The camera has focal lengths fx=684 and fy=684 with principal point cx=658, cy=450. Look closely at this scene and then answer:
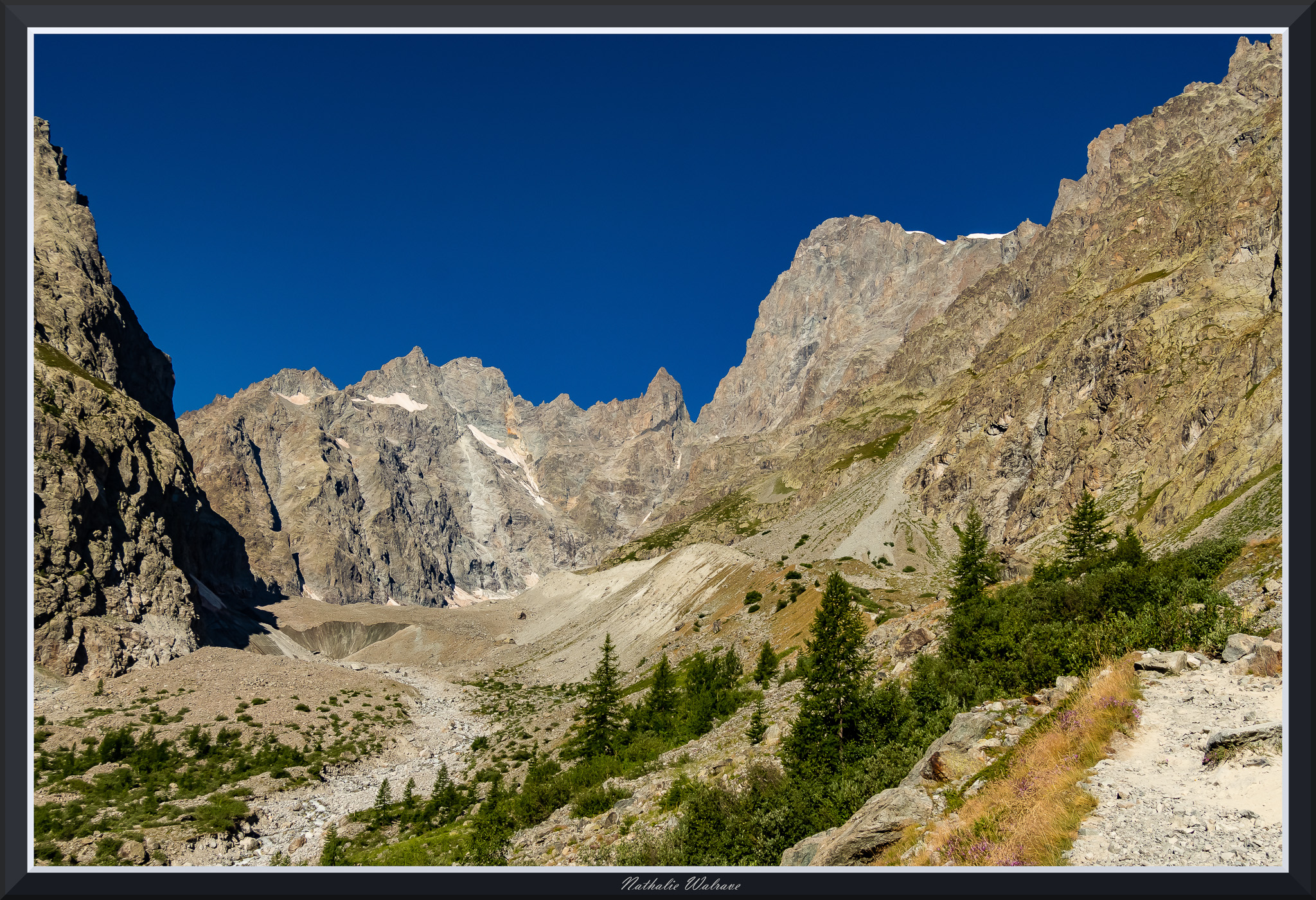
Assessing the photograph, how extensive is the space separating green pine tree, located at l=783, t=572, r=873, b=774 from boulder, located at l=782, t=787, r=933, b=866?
810 centimetres

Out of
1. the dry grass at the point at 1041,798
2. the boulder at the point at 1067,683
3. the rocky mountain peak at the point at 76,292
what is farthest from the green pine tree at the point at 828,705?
the rocky mountain peak at the point at 76,292

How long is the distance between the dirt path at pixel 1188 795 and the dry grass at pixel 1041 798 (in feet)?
0.76

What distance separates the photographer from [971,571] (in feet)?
120

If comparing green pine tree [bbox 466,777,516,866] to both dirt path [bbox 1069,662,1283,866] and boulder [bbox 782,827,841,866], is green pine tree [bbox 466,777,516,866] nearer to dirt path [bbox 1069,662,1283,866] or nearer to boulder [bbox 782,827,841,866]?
boulder [bbox 782,827,841,866]

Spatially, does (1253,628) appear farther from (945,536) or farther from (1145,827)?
(945,536)

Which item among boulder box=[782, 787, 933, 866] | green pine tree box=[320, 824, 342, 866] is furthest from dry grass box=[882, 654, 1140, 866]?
green pine tree box=[320, 824, 342, 866]

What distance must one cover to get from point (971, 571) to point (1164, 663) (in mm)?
25593

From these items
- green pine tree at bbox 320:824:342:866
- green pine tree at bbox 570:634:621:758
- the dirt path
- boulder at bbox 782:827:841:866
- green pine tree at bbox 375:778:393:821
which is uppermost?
the dirt path

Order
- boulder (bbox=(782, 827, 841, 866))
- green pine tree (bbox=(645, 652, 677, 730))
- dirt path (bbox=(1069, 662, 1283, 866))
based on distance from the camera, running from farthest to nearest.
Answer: green pine tree (bbox=(645, 652, 677, 730))
boulder (bbox=(782, 827, 841, 866))
dirt path (bbox=(1069, 662, 1283, 866))

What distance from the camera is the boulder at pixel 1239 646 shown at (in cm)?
1171

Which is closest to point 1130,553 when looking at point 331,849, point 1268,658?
point 1268,658

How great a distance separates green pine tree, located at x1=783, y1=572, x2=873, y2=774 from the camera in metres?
20.2

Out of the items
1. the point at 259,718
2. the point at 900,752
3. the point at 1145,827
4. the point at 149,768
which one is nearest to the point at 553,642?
the point at 259,718

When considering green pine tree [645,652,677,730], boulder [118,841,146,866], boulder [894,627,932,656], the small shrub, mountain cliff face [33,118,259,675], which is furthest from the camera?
mountain cliff face [33,118,259,675]
